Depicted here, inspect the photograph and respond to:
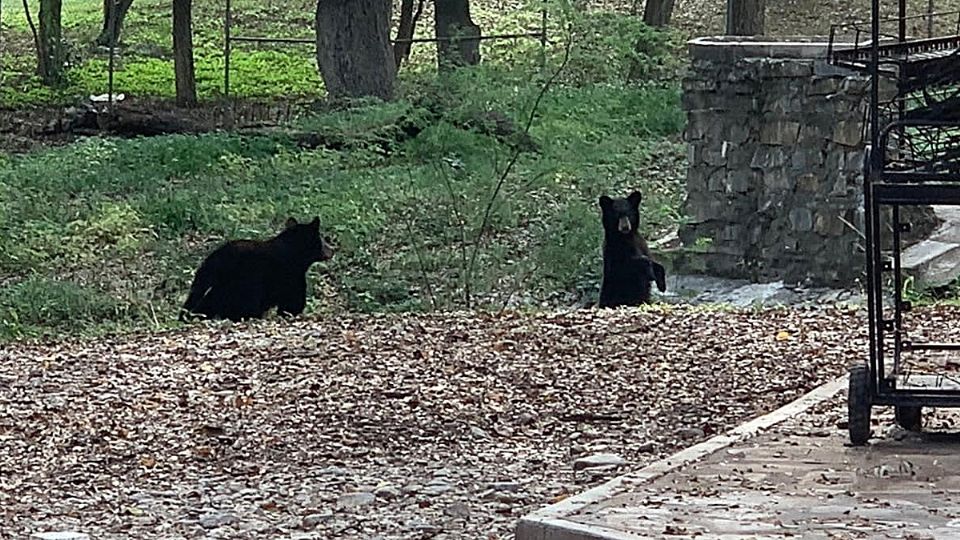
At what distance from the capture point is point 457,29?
24297mm

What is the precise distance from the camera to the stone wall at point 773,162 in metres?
14.3

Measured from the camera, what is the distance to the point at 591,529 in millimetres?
4840

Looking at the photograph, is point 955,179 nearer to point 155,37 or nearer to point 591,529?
point 591,529

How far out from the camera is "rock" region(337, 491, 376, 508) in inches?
243

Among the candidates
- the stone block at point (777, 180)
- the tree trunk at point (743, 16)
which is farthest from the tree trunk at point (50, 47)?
the stone block at point (777, 180)

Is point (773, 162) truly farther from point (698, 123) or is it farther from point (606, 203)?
point (606, 203)

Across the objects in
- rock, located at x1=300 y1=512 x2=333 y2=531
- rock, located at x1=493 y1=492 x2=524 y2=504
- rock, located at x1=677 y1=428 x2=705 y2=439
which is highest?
rock, located at x1=677 y1=428 x2=705 y2=439

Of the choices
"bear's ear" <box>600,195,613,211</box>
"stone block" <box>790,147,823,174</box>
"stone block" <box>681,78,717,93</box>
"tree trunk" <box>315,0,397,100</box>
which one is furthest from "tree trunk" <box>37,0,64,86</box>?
"bear's ear" <box>600,195,613,211</box>

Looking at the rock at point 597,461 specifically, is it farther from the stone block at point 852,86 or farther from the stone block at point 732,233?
the stone block at point 732,233

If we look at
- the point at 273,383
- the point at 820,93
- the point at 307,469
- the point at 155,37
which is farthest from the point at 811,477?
the point at 155,37

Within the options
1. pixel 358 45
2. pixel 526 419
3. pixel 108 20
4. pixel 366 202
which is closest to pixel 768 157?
pixel 366 202

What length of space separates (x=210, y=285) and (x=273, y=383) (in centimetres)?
361

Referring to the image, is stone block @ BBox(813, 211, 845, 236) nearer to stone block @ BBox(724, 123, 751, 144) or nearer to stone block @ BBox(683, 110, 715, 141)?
stone block @ BBox(724, 123, 751, 144)

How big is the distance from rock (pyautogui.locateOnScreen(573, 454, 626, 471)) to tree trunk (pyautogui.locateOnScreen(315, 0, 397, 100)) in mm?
18106
